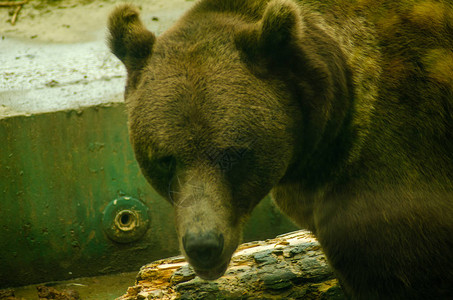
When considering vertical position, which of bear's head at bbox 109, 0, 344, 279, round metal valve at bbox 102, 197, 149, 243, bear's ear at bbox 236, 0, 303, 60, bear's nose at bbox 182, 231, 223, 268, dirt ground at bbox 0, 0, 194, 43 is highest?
bear's ear at bbox 236, 0, 303, 60

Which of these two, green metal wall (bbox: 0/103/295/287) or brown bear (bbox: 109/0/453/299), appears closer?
brown bear (bbox: 109/0/453/299)

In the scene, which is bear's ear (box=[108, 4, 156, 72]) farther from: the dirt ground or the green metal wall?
the dirt ground

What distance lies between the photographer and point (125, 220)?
17.3ft

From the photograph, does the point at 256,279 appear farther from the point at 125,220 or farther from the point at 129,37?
the point at 125,220

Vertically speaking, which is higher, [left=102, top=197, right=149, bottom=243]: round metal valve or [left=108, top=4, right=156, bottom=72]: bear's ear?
[left=108, top=4, right=156, bottom=72]: bear's ear

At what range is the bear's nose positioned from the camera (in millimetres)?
2564

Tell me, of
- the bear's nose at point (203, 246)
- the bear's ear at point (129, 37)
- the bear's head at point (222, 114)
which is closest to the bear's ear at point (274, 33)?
the bear's head at point (222, 114)

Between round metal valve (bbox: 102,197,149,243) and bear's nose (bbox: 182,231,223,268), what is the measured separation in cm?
262

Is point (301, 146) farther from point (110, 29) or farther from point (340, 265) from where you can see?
point (110, 29)

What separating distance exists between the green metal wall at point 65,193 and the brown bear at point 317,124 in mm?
2218

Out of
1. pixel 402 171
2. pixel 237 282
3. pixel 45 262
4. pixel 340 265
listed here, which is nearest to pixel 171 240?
pixel 45 262

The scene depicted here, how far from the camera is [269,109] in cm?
274

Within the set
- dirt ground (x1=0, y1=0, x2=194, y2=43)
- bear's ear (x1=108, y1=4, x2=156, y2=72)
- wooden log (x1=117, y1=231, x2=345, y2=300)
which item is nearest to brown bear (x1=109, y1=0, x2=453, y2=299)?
bear's ear (x1=108, y1=4, x2=156, y2=72)

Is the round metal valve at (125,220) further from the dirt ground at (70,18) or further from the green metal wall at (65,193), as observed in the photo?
the dirt ground at (70,18)
